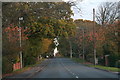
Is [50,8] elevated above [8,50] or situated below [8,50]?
above

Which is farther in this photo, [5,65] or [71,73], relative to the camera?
[71,73]

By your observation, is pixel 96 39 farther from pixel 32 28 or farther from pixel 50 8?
pixel 50 8

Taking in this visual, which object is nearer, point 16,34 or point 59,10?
point 59,10

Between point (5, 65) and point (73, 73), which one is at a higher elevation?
point (5, 65)

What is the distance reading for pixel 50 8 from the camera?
2614cm

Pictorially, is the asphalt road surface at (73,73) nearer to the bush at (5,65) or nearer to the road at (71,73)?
the road at (71,73)

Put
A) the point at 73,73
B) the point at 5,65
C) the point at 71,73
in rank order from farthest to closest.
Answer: the point at 71,73
the point at 73,73
the point at 5,65

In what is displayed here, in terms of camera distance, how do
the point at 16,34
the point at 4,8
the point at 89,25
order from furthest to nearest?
1. the point at 89,25
2. the point at 16,34
3. the point at 4,8

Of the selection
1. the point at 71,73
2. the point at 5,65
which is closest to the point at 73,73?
the point at 71,73

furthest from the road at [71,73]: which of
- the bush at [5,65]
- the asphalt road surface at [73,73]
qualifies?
the bush at [5,65]

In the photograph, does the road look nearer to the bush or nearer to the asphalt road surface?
the asphalt road surface

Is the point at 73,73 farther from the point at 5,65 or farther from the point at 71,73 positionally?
the point at 5,65

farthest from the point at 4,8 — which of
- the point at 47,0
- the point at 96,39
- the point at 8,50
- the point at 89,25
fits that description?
the point at 89,25

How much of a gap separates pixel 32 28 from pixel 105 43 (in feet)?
94.3
